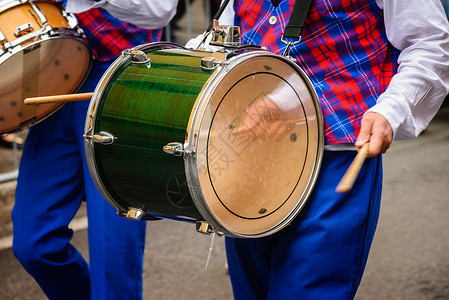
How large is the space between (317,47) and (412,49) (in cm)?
23

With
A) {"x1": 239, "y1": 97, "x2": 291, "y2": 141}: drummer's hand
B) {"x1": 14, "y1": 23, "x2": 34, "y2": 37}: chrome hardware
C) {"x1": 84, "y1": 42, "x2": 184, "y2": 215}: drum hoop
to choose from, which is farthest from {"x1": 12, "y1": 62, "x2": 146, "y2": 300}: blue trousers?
{"x1": 239, "y1": 97, "x2": 291, "y2": 141}: drummer's hand

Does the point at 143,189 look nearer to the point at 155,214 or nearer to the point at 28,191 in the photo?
the point at 155,214

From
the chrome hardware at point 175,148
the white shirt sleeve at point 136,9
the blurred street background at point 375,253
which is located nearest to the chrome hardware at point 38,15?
the white shirt sleeve at point 136,9

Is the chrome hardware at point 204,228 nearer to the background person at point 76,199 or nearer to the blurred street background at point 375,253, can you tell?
the background person at point 76,199

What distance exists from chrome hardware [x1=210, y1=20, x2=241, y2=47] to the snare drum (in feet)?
2.31

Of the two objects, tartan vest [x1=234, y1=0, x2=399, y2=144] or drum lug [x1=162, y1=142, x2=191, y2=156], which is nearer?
drum lug [x1=162, y1=142, x2=191, y2=156]

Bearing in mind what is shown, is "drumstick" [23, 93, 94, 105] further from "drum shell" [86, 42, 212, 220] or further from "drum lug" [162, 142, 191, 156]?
"drum lug" [162, 142, 191, 156]

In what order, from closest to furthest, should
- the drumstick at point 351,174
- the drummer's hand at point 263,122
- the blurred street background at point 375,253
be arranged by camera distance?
the drumstick at point 351,174, the drummer's hand at point 263,122, the blurred street background at point 375,253

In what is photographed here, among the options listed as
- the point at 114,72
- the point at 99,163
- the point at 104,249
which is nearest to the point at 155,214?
the point at 99,163

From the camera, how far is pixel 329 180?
1.79 metres

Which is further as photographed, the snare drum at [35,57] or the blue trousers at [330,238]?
the snare drum at [35,57]

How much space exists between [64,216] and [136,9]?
0.78m

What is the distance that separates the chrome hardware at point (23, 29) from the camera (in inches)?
85.6

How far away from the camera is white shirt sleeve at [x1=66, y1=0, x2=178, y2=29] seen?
7.57 feet
